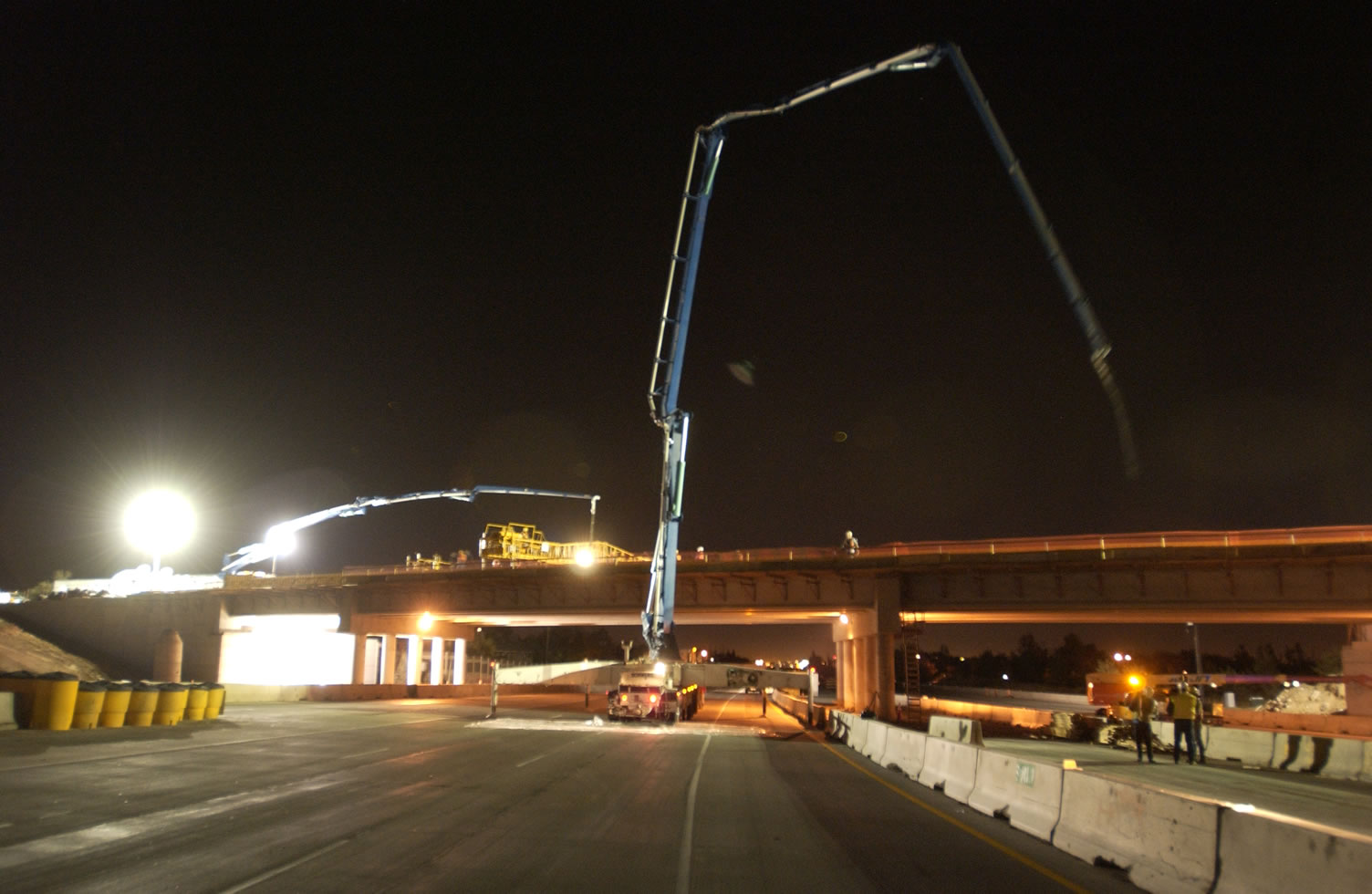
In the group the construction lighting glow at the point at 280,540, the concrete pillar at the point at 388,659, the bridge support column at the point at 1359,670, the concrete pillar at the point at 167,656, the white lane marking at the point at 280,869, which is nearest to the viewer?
the white lane marking at the point at 280,869

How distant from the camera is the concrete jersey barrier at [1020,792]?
11078 mm

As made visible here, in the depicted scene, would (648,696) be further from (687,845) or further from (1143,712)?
(687,845)

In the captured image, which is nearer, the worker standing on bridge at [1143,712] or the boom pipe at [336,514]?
the worker standing on bridge at [1143,712]

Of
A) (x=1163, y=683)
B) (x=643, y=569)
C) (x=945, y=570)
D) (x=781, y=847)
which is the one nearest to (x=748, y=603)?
(x=643, y=569)

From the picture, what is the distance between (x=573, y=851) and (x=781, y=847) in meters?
2.21

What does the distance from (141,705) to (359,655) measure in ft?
114

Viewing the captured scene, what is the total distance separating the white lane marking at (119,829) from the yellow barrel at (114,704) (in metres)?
14.1

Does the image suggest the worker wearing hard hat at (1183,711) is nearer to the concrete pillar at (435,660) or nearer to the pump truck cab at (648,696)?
the pump truck cab at (648,696)

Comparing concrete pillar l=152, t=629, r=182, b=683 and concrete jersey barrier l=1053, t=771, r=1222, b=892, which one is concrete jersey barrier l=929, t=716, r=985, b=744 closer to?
concrete jersey barrier l=1053, t=771, r=1222, b=892

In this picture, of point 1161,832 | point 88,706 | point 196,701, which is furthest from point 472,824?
point 196,701

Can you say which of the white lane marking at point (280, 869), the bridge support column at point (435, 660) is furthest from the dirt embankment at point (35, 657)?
the white lane marking at point (280, 869)

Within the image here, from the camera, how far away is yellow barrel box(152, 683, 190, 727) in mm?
26016

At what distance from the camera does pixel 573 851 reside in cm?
953

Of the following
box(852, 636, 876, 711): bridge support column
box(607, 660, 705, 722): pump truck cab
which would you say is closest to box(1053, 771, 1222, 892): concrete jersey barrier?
box(607, 660, 705, 722): pump truck cab
